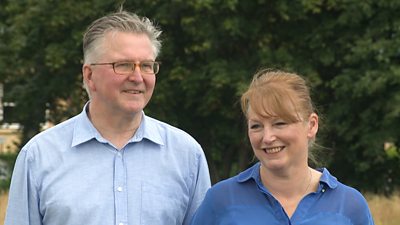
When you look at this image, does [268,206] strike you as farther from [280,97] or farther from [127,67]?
[127,67]

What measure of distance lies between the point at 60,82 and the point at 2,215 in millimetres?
8877

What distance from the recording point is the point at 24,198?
3418 millimetres

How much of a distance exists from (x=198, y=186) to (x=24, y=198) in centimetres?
76

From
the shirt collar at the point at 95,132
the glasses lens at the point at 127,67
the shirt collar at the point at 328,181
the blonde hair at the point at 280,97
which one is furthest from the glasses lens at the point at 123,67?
the shirt collar at the point at 328,181

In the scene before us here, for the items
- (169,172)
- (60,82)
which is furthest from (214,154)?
(169,172)

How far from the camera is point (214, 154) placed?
1878cm

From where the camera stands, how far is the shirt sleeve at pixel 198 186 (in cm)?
365

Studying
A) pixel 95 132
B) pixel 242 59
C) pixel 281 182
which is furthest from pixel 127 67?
pixel 242 59

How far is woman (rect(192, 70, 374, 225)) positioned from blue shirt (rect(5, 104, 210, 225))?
0.70 feet

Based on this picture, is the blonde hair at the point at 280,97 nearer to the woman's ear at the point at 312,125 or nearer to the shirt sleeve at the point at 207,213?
the woman's ear at the point at 312,125

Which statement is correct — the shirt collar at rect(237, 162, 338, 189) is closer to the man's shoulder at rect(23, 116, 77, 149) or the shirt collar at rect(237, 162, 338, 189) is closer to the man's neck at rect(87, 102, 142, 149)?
the man's neck at rect(87, 102, 142, 149)

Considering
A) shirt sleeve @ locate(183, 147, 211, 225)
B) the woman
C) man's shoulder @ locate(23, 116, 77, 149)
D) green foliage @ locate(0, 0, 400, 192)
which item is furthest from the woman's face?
green foliage @ locate(0, 0, 400, 192)

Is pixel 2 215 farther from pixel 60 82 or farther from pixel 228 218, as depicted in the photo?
pixel 60 82

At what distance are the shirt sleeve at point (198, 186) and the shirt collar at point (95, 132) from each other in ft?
0.70
